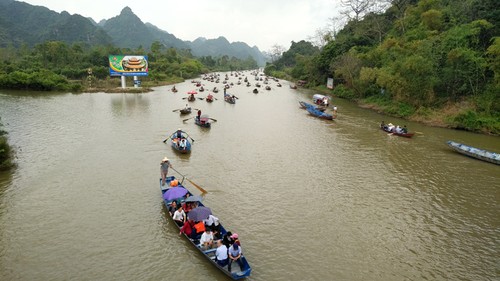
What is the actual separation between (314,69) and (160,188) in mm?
58373

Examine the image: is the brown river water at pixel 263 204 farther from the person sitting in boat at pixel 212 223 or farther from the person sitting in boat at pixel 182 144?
the person sitting in boat at pixel 212 223

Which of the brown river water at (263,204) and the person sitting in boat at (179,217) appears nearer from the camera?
the brown river water at (263,204)

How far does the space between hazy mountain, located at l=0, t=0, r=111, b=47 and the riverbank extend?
164681 millimetres

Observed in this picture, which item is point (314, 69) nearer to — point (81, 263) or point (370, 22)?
point (370, 22)

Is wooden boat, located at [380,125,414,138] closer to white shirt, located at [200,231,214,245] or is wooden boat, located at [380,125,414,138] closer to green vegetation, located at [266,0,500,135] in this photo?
green vegetation, located at [266,0,500,135]

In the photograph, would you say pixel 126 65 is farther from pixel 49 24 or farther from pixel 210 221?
pixel 49 24

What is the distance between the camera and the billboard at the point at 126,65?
181ft

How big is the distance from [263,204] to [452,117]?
2565 centimetres

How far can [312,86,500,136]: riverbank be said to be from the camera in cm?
2972

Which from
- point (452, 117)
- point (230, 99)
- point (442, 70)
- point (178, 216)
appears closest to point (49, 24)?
point (230, 99)

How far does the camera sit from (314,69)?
69188 mm

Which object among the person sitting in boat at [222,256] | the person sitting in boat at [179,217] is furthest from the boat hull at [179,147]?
the person sitting in boat at [222,256]

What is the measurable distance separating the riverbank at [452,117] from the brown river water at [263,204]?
1.67m

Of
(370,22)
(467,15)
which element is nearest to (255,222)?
(467,15)
